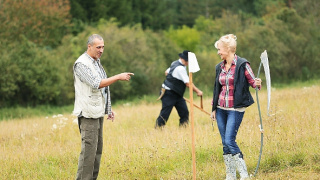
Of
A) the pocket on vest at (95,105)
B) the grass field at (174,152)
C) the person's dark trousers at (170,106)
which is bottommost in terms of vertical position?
the grass field at (174,152)

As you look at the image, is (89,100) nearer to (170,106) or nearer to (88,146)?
(88,146)

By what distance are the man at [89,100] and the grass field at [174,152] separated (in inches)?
42.2

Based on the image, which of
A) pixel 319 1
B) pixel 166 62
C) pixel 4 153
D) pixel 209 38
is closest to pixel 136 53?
pixel 166 62

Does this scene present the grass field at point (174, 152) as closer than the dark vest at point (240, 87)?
No

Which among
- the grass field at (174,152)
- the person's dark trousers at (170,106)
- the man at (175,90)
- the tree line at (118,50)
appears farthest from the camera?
the tree line at (118,50)

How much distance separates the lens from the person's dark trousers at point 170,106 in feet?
34.3

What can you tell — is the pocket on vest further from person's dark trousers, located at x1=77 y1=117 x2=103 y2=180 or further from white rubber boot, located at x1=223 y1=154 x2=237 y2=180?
white rubber boot, located at x1=223 y1=154 x2=237 y2=180

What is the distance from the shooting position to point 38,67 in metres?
26.0

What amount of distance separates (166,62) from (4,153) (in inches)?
1127

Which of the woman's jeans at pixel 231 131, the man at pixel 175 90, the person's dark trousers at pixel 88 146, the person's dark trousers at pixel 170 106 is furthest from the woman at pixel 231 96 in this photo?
the person's dark trousers at pixel 170 106

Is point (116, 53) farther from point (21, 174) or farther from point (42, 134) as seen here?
point (21, 174)

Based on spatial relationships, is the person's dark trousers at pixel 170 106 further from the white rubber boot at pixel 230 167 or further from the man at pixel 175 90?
the white rubber boot at pixel 230 167

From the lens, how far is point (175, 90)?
10.4 metres

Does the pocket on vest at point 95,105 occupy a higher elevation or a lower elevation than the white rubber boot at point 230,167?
higher
